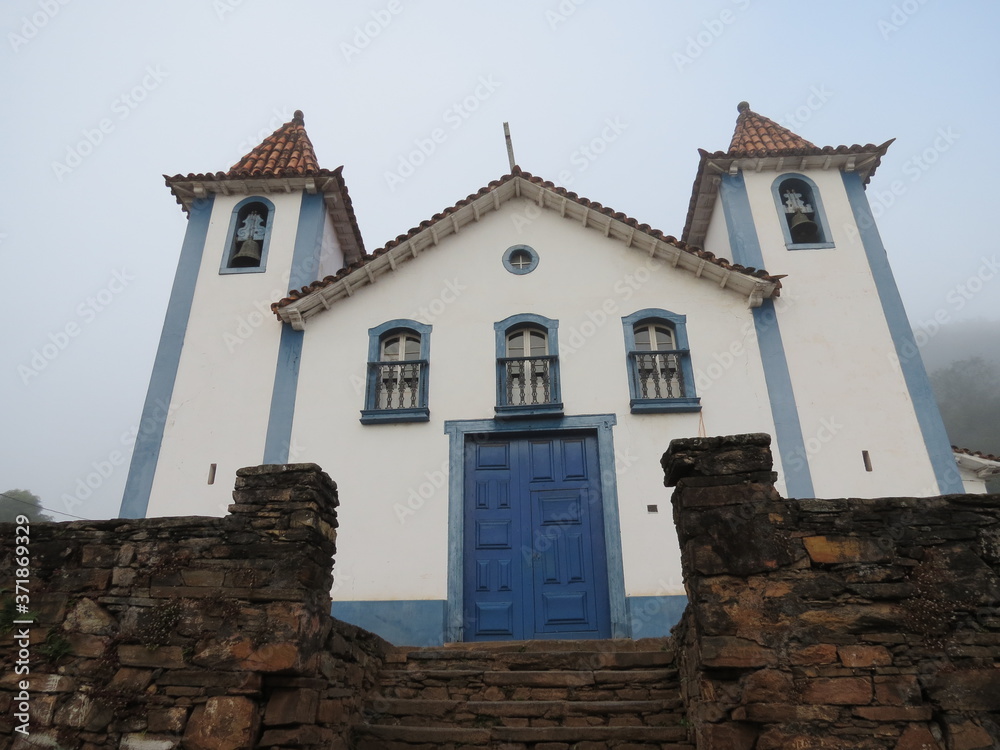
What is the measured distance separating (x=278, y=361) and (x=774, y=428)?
24.8 feet

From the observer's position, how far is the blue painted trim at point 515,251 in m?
10.9

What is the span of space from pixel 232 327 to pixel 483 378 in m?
4.36

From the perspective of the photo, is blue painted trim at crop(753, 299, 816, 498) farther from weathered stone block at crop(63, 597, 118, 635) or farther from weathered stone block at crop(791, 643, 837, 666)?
weathered stone block at crop(63, 597, 118, 635)

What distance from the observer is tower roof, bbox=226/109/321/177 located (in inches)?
475

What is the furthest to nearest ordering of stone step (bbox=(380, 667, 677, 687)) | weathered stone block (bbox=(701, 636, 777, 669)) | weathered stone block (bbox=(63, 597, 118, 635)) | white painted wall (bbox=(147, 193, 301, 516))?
white painted wall (bbox=(147, 193, 301, 516)) < stone step (bbox=(380, 667, 677, 687)) < weathered stone block (bbox=(63, 597, 118, 635)) < weathered stone block (bbox=(701, 636, 777, 669))

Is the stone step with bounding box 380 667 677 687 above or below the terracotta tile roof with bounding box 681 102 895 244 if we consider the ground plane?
below

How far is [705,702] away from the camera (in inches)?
174

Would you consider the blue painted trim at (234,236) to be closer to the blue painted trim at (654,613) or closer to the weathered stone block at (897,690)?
the blue painted trim at (654,613)

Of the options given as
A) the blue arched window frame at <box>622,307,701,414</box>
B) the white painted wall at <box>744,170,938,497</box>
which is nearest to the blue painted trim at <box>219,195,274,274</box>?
the blue arched window frame at <box>622,307,701,414</box>

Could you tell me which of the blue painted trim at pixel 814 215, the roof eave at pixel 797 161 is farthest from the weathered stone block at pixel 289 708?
the roof eave at pixel 797 161

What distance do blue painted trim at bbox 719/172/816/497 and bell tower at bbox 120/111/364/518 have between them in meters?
7.06

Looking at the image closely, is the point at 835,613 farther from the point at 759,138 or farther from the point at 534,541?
the point at 759,138

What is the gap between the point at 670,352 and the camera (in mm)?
9820

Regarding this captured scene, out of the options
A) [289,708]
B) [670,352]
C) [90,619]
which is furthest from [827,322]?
[90,619]
